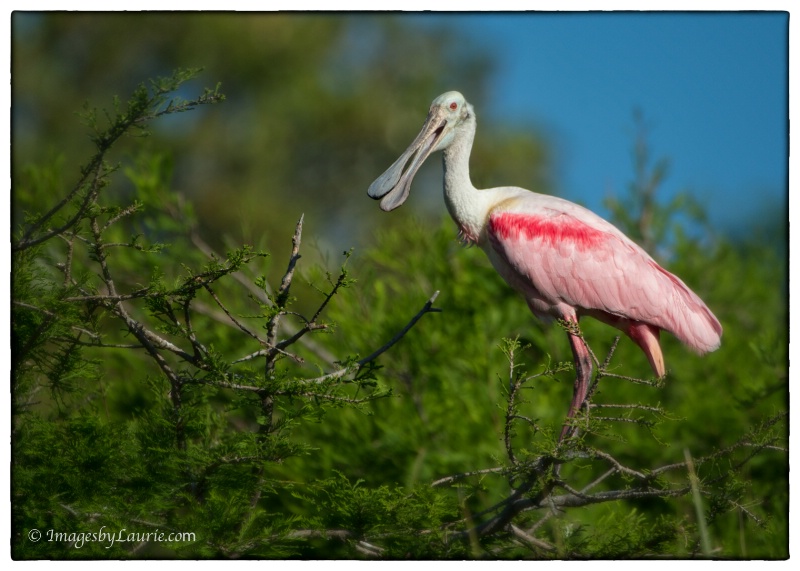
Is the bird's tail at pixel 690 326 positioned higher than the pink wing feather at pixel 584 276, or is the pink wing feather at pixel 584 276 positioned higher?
the pink wing feather at pixel 584 276

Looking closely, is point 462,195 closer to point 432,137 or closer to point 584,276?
point 432,137

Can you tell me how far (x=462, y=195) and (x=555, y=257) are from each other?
0.50m

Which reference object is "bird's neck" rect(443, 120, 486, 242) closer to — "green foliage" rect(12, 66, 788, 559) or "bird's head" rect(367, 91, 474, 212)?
"bird's head" rect(367, 91, 474, 212)

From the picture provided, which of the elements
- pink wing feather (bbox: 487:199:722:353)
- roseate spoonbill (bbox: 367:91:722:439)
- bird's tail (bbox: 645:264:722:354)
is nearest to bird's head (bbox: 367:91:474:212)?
roseate spoonbill (bbox: 367:91:722:439)

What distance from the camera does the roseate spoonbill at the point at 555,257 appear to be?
452 centimetres

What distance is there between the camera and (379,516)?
12.4ft

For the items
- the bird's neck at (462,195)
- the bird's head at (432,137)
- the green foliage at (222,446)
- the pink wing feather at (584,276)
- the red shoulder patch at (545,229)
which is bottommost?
the green foliage at (222,446)

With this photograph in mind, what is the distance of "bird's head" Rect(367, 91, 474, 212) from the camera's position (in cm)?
458

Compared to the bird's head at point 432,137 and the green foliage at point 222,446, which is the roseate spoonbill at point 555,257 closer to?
the bird's head at point 432,137

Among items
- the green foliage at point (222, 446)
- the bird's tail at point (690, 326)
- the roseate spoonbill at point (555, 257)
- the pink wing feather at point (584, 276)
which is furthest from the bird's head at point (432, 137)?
the bird's tail at point (690, 326)

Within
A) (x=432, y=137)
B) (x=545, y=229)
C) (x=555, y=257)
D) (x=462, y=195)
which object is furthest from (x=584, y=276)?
(x=432, y=137)

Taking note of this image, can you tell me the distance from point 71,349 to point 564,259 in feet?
6.98
